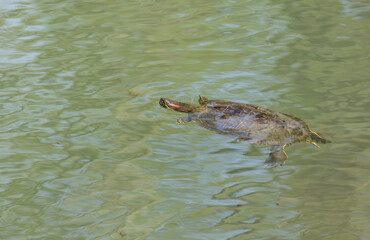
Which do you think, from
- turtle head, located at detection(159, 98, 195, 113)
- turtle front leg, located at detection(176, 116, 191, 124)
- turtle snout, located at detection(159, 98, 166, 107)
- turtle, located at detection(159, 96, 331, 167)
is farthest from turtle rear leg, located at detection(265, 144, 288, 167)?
turtle snout, located at detection(159, 98, 166, 107)

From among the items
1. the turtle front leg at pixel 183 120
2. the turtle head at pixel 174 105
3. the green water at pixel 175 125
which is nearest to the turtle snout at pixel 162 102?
the turtle head at pixel 174 105

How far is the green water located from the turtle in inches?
4.3

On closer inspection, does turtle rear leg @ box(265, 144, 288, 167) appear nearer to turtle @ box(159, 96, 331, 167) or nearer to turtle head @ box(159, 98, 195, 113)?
turtle @ box(159, 96, 331, 167)

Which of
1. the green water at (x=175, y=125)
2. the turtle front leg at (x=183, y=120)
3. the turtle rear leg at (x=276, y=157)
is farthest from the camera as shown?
the turtle front leg at (x=183, y=120)

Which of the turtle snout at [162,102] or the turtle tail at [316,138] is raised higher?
the turtle snout at [162,102]

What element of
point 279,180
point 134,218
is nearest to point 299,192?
point 279,180

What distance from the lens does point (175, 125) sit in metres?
4.40

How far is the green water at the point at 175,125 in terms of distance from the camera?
10.5ft

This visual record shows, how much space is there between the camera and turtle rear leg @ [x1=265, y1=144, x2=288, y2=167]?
12.1ft

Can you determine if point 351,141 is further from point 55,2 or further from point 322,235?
point 55,2

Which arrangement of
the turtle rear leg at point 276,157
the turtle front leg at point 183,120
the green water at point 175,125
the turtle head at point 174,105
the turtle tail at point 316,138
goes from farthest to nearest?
the turtle head at point 174,105 → the turtle front leg at point 183,120 → the turtle tail at point 316,138 → the turtle rear leg at point 276,157 → the green water at point 175,125

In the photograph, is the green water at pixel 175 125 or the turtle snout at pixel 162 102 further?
the turtle snout at pixel 162 102

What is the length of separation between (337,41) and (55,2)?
16.3ft

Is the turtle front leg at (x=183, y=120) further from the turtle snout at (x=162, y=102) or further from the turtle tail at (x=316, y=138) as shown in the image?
the turtle tail at (x=316, y=138)
